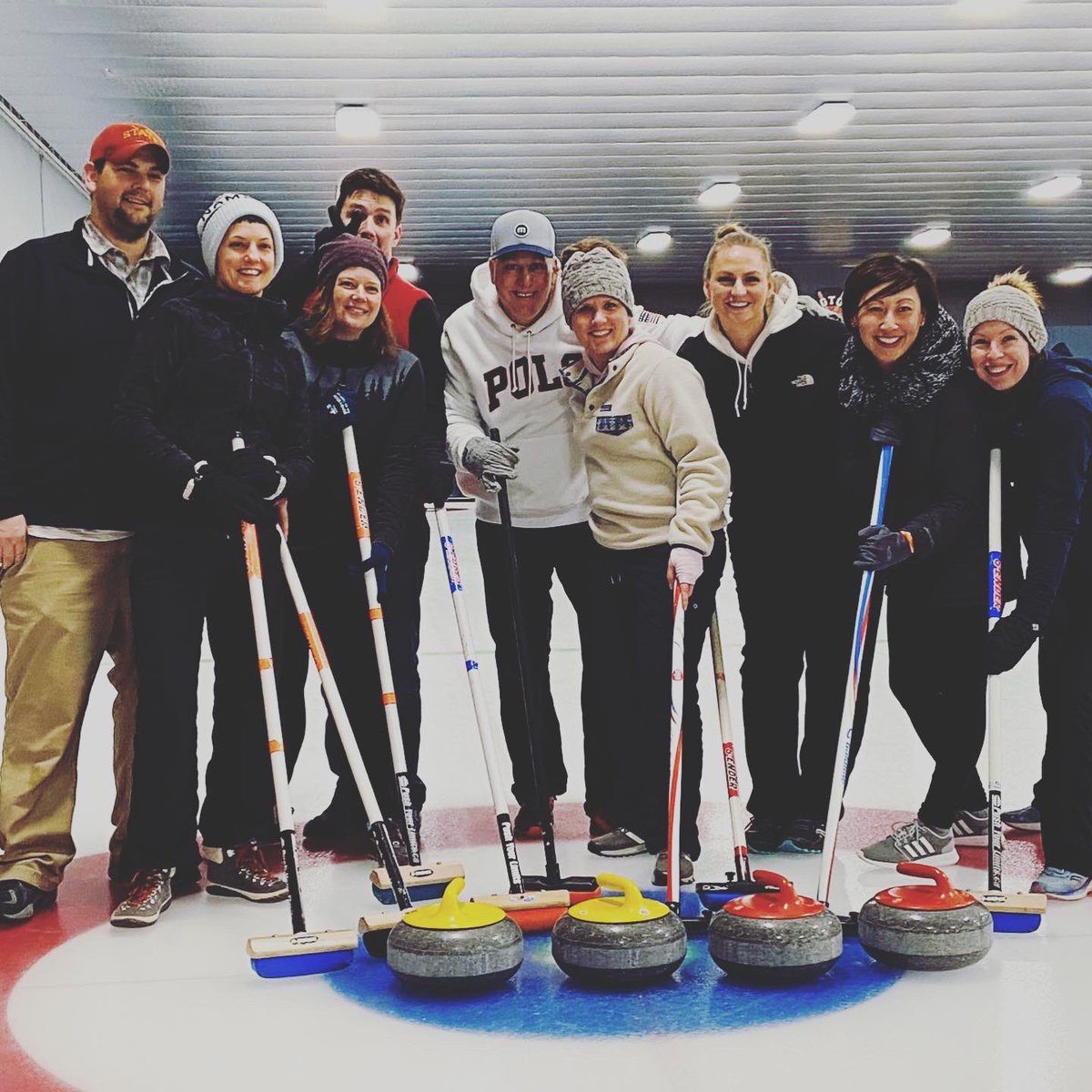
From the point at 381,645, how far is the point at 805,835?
1.34 metres

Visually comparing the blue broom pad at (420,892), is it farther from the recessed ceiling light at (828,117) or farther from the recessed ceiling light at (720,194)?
the recessed ceiling light at (720,194)

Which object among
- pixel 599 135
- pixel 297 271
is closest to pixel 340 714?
pixel 297 271

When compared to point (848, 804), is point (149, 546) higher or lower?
higher

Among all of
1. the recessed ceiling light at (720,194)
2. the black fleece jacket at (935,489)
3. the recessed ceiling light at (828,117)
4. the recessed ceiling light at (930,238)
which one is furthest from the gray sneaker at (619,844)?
the recessed ceiling light at (930,238)

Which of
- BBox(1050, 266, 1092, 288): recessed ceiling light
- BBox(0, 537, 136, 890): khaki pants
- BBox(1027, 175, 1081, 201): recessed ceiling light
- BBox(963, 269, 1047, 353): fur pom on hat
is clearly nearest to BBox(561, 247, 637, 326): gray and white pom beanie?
BBox(963, 269, 1047, 353): fur pom on hat

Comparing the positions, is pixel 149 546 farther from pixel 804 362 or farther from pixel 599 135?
pixel 599 135

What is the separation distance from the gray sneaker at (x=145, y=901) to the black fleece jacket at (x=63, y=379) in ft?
2.92

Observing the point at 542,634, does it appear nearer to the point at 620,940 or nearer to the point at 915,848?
the point at 915,848

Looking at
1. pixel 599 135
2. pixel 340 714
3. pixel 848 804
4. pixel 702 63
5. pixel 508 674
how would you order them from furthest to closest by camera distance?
pixel 599 135 < pixel 702 63 < pixel 848 804 < pixel 508 674 < pixel 340 714

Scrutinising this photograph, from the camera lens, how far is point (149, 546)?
3.10 meters

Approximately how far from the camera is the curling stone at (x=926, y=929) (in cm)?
252

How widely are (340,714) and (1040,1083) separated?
1.73 metres

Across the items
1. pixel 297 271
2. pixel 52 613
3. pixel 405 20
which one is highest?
pixel 405 20

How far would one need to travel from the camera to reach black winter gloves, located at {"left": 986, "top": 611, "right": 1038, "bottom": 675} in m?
2.97
